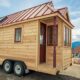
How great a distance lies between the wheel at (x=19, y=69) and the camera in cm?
899

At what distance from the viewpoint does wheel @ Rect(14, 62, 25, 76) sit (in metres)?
8.99

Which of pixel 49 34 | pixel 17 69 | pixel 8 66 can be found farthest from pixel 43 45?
pixel 8 66

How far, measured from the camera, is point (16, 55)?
9.53 m

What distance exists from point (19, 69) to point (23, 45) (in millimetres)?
1689

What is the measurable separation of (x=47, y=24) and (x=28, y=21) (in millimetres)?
1510

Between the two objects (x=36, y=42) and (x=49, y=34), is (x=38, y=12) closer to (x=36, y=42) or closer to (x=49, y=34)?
(x=49, y=34)

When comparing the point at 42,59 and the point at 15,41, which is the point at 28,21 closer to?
the point at 15,41

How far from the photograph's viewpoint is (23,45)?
9.13 m

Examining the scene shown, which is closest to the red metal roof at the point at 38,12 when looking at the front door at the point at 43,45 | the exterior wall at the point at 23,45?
the exterior wall at the point at 23,45

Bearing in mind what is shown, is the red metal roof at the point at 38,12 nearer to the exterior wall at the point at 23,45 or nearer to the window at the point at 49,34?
the exterior wall at the point at 23,45

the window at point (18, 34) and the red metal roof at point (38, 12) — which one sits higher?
the red metal roof at point (38, 12)

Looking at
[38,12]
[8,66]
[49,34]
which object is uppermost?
[38,12]

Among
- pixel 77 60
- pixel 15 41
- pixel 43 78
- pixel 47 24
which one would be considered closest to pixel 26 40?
pixel 15 41

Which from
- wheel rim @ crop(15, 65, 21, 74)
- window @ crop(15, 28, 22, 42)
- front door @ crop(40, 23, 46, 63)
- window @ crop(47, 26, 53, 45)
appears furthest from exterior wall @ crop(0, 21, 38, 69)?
window @ crop(47, 26, 53, 45)
